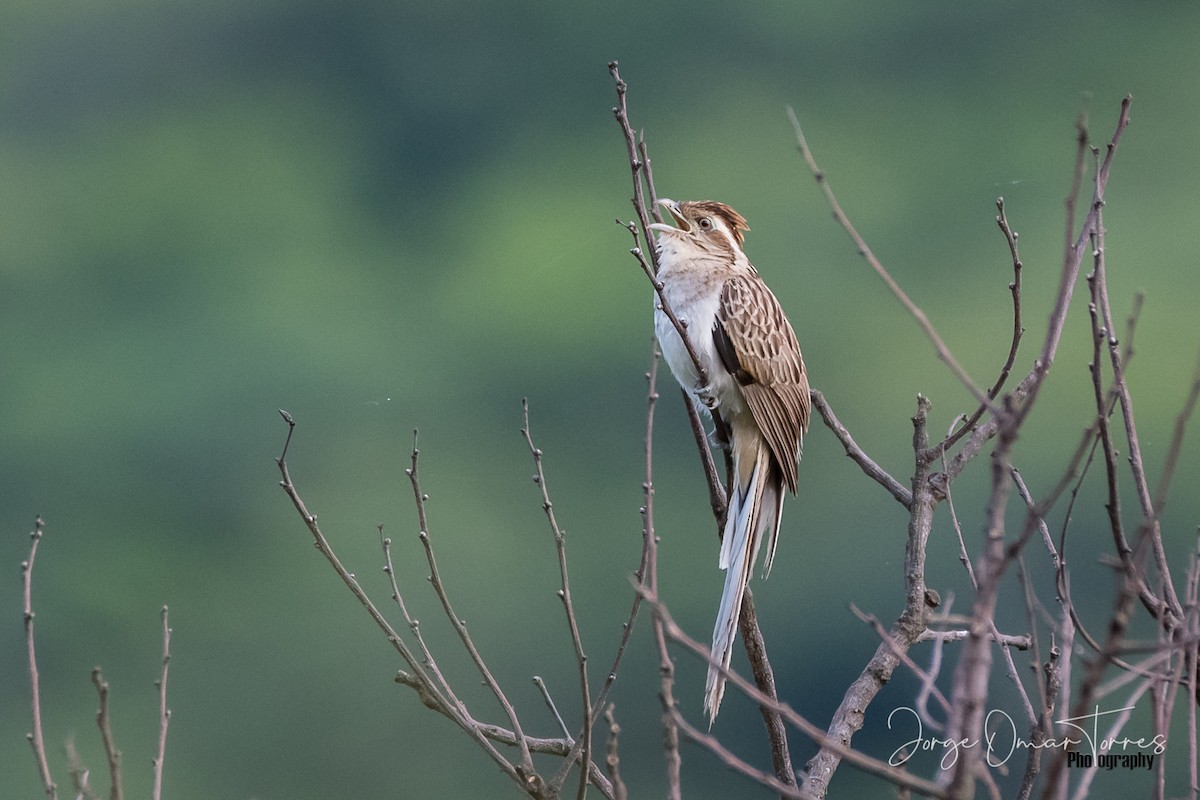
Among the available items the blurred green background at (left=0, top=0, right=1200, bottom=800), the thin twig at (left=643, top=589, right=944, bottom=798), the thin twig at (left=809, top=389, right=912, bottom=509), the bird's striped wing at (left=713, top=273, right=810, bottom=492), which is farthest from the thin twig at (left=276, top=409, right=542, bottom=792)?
the blurred green background at (left=0, top=0, right=1200, bottom=800)

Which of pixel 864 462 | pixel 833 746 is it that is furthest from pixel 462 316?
pixel 833 746

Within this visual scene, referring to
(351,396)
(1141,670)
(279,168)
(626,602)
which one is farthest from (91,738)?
(1141,670)

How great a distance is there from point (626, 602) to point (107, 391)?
516 cm

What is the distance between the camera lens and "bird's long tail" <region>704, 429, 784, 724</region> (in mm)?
2855

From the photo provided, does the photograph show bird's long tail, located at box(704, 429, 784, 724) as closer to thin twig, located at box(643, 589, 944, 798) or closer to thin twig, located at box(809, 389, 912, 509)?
thin twig, located at box(809, 389, 912, 509)

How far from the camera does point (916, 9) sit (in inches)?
616

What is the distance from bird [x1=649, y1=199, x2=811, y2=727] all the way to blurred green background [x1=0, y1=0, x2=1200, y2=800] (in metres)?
4.76

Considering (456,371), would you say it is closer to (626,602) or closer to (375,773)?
(626,602)

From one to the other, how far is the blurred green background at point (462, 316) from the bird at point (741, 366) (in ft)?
15.6

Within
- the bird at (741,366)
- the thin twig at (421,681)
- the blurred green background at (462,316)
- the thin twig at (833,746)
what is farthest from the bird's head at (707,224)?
the blurred green background at (462,316)

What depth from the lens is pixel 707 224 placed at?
3760 mm

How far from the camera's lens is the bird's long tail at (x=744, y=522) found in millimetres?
2855

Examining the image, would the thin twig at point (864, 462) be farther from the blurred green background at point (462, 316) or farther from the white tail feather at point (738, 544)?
the blurred green background at point (462, 316)

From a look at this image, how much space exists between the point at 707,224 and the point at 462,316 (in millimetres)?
9862
